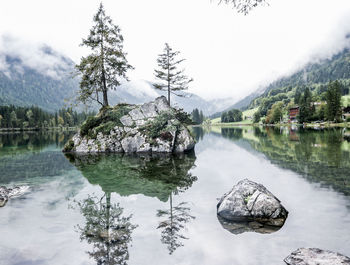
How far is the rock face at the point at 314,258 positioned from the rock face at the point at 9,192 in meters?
13.3

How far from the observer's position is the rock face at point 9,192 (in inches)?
496

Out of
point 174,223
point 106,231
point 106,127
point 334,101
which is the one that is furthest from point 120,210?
point 334,101

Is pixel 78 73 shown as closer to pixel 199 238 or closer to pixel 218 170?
pixel 218 170

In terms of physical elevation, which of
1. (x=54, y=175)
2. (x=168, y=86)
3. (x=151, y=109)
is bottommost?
(x=54, y=175)

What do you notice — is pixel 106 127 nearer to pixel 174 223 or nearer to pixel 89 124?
pixel 89 124

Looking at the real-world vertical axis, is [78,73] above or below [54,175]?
above

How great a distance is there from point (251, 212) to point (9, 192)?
1371 centimetres

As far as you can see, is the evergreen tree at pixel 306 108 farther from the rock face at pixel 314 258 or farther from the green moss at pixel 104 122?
the rock face at pixel 314 258

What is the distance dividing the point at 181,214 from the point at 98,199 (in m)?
4.98

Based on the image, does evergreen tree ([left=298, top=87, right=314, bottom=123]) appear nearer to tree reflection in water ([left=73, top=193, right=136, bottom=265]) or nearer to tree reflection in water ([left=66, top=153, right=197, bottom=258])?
tree reflection in water ([left=66, top=153, right=197, bottom=258])

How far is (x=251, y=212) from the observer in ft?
32.1

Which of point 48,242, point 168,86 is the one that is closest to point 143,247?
point 48,242

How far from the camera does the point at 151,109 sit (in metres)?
35.9

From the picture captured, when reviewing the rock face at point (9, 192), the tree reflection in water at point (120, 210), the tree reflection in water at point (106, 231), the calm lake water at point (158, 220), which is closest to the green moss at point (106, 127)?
the tree reflection in water at point (120, 210)
